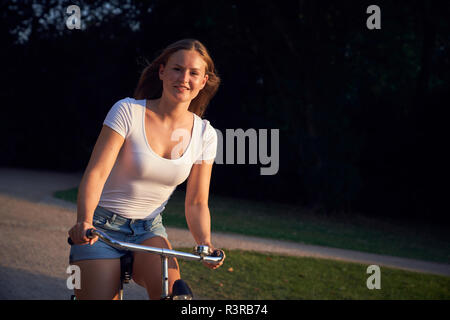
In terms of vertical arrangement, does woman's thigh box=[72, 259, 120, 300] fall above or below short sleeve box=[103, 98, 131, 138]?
below

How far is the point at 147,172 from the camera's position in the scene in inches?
99.9

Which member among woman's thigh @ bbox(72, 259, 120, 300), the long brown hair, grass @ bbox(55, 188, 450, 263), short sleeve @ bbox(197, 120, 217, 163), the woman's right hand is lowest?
grass @ bbox(55, 188, 450, 263)

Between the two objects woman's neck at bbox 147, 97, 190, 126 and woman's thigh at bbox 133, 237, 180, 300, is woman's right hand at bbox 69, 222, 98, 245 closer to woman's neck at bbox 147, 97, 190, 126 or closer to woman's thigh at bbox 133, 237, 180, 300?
woman's thigh at bbox 133, 237, 180, 300

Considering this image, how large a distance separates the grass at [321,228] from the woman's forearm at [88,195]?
8.88m

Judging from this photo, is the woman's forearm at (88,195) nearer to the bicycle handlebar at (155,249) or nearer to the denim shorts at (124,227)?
the bicycle handlebar at (155,249)

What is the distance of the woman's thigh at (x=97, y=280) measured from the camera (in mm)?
2361

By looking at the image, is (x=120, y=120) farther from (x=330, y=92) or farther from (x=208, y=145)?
(x=330, y=92)

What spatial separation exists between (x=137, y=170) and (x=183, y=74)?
0.52m

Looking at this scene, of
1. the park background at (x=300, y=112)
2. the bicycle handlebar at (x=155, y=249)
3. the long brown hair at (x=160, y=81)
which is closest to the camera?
the bicycle handlebar at (x=155, y=249)

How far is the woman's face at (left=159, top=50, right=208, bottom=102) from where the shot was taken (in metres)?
2.61

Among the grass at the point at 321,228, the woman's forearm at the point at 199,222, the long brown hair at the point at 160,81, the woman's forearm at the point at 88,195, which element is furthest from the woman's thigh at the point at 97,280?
the grass at the point at 321,228

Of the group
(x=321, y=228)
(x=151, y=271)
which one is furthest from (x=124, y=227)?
(x=321, y=228)

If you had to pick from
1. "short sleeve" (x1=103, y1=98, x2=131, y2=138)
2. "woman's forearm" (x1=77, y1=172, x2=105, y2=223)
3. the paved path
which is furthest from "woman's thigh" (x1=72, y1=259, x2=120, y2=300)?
the paved path

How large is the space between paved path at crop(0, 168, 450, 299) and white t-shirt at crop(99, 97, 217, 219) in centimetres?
350
